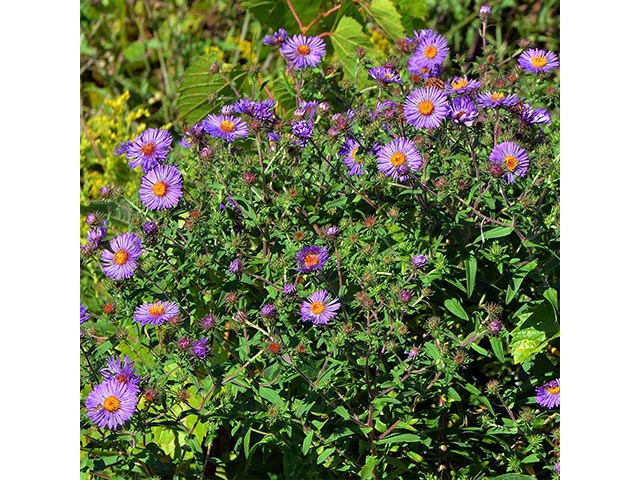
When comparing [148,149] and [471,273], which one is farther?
[148,149]

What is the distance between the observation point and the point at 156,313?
213 centimetres

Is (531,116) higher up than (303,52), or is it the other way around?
(303,52)

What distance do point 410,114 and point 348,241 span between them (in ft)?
1.19

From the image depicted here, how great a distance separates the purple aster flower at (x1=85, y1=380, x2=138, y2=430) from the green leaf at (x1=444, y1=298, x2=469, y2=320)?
0.78 metres

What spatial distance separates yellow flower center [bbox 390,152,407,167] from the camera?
7.06 feet

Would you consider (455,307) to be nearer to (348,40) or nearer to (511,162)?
(511,162)

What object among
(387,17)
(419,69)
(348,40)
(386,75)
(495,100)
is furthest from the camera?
(387,17)

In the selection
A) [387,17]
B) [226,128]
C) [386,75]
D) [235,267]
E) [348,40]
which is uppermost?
[387,17]

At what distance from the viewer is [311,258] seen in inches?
81.2

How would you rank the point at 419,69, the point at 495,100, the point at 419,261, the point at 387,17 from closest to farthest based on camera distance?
the point at 419,261 < the point at 495,100 < the point at 419,69 < the point at 387,17

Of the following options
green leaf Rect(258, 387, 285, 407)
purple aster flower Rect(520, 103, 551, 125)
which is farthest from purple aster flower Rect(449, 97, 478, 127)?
green leaf Rect(258, 387, 285, 407)

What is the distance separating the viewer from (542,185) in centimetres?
225

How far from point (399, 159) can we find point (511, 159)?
0.26 metres

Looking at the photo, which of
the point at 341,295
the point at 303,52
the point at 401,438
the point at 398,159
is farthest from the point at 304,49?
the point at 401,438
